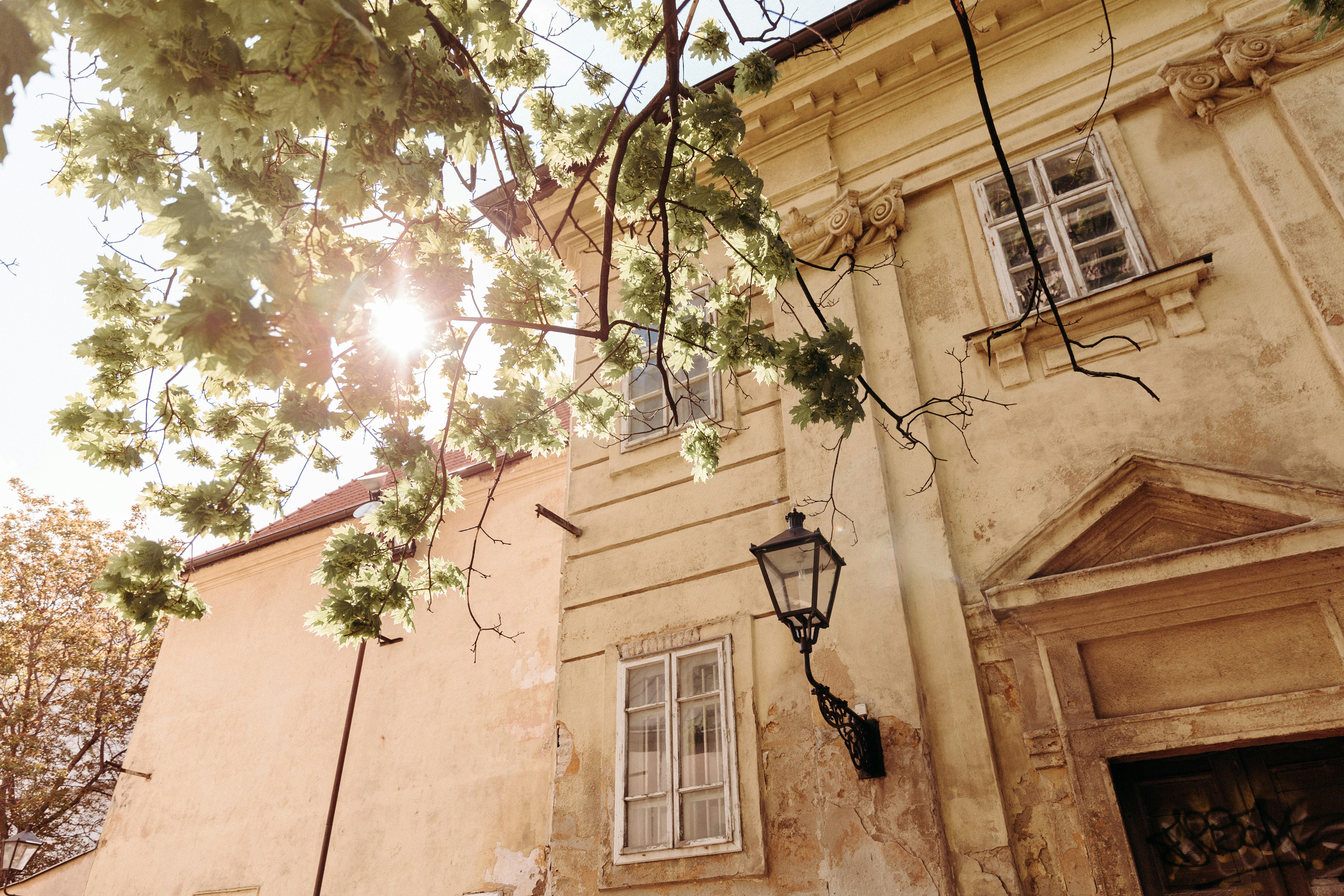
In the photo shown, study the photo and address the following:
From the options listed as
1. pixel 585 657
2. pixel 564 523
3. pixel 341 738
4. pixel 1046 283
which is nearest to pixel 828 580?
pixel 585 657

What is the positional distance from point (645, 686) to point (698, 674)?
471 mm

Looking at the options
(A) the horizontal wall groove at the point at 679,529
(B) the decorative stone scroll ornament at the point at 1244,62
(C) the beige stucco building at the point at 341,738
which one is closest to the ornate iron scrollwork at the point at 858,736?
(A) the horizontal wall groove at the point at 679,529

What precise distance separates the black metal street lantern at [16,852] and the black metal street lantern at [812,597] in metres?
13.8

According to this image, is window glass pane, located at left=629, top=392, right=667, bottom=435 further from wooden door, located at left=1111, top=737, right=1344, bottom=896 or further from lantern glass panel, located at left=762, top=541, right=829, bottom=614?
wooden door, located at left=1111, top=737, right=1344, bottom=896

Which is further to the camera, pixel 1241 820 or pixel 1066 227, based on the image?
pixel 1066 227

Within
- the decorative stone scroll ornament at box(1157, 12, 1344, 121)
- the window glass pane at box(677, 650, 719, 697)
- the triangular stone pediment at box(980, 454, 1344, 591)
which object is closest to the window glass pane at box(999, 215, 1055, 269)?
the decorative stone scroll ornament at box(1157, 12, 1344, 121)

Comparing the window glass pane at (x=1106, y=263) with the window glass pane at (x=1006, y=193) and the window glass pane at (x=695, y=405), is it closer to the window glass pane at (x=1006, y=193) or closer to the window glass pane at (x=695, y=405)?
the window glass pane at (x=1006, y=193)

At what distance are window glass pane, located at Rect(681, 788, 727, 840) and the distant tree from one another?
15412 millimetres

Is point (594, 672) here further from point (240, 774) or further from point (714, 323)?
point (240, 774)

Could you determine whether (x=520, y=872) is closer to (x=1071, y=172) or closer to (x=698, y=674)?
(x=698, y=674)

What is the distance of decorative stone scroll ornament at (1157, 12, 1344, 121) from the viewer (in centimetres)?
600

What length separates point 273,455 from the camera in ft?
19.0

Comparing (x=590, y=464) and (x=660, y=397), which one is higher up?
(x=660, y=397)

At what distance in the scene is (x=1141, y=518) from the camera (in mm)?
5238
